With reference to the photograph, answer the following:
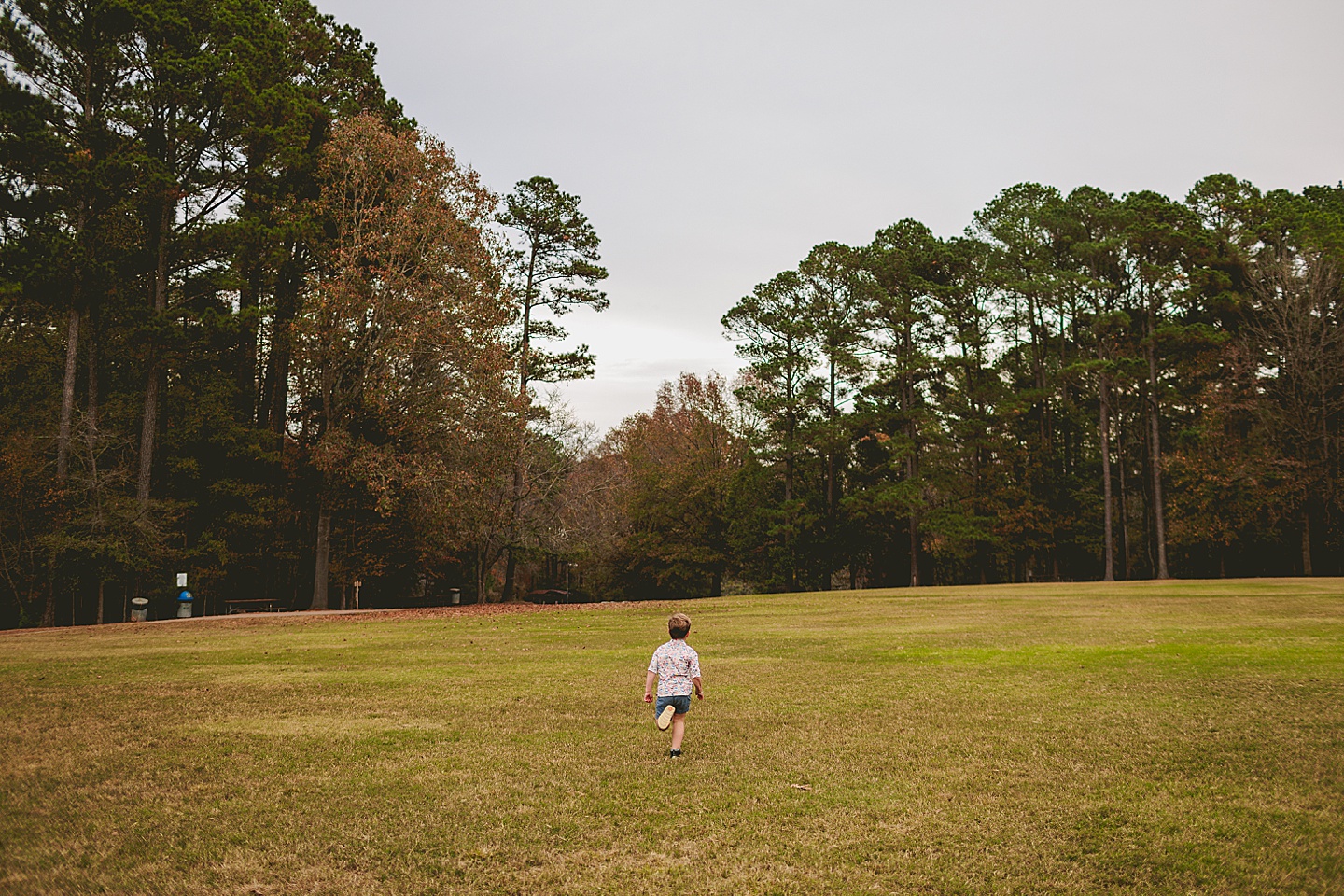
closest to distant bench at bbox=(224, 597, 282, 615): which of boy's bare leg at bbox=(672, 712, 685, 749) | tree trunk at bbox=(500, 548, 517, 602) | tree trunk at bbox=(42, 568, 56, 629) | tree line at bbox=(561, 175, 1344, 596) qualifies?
tree trunk at bbox=(42, 568, 56, 629)

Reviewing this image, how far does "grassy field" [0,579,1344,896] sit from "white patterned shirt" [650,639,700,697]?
0.56 metres

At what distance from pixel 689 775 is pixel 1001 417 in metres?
44.3

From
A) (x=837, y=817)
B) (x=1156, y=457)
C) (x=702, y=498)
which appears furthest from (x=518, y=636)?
(x=1156, y=457)

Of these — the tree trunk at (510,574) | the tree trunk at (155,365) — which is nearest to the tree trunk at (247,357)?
the tree trunk at (155,365)

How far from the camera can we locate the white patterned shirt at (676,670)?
769cm

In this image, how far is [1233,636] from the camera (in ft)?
53.3

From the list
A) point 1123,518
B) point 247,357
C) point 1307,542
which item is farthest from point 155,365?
point 1307,542

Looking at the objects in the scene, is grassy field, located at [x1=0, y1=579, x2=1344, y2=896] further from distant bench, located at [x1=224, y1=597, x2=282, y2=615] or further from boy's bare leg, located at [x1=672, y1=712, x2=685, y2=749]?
distant bench, located at [x1=224, y1=597, x2=282, y2=615]

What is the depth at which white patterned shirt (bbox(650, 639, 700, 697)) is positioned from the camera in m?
7.69

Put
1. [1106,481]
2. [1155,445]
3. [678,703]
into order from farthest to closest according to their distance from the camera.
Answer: [1106,481] → [1155,445] → [678,703]

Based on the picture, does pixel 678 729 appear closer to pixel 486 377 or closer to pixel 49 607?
pixel 486 377

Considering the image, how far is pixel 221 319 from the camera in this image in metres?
28.4

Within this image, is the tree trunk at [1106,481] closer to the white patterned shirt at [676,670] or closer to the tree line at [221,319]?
the tree line at [221,319]

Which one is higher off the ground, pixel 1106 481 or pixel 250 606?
pixel 1106 481
